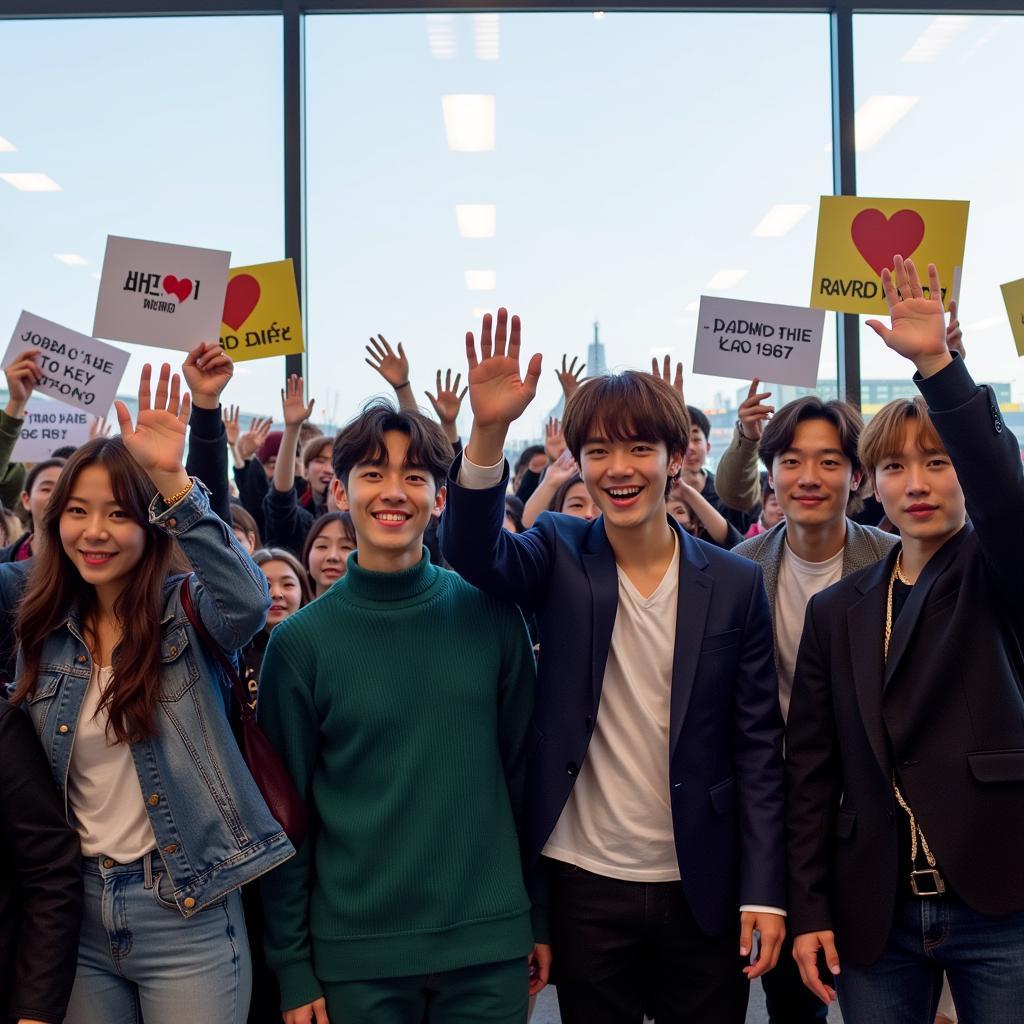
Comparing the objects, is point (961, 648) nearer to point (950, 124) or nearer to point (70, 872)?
point (70, 872)

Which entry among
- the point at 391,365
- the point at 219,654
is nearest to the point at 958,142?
the point at 391,365

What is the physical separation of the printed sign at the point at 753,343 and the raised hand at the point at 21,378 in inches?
77.4

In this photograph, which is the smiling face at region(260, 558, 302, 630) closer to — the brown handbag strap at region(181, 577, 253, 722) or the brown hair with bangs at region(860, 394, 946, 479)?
the brown handbag strap at region(181, 577, 253, 722)

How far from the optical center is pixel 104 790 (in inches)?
Result: 62.7

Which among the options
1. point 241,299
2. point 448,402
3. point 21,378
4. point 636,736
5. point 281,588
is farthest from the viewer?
point 241,299

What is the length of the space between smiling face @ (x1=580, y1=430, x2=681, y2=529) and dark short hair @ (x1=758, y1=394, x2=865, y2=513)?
0.43 metres

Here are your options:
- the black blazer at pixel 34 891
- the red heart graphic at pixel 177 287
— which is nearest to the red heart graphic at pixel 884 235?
the red heart graphic at pixel 177 287

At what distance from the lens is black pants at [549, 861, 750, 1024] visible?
1.65 meters

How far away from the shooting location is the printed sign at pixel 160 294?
111 inches

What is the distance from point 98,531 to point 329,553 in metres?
1.20

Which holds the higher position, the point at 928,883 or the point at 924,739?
the point at 924,739

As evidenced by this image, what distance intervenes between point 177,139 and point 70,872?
405 cm

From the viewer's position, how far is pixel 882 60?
470 cm

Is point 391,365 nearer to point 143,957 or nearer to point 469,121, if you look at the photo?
point 469,121
